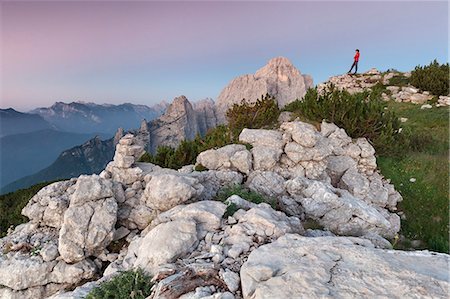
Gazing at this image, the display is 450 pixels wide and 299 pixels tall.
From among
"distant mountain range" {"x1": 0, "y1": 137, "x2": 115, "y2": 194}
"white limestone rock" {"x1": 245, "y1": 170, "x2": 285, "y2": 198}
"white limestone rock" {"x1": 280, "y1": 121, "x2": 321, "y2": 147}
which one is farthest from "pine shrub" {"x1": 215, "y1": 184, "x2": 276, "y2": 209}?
"distant mountain range" {"x1": 0, "y1": 137, "x2": 115, "y2": 194}

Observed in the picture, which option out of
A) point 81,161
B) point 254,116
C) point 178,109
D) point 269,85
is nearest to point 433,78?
point 254,116

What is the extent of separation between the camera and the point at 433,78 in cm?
2658

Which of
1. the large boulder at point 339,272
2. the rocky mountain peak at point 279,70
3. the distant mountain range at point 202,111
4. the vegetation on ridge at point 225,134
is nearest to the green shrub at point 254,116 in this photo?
the vegetation on ridge at point 225,134

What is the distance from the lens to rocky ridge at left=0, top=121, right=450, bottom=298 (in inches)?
196

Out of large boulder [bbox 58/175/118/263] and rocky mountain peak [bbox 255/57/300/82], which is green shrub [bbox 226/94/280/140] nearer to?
large boulder [bbox 58/175/118/263]

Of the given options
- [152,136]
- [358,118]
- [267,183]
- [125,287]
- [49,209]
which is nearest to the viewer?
[125,287]

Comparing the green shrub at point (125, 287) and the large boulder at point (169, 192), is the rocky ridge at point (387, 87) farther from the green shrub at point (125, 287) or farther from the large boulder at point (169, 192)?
the green shrub at point (125, 287)

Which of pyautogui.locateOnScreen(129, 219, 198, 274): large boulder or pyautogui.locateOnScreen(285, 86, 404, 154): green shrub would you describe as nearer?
pyautogui.locateOnScreen(129, 219, 198, 274): large boulder

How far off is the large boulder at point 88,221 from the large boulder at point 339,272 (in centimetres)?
507

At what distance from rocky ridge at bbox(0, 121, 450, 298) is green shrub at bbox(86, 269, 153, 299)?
309mm

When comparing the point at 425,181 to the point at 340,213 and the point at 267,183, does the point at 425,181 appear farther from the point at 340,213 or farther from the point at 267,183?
the point at 267,183

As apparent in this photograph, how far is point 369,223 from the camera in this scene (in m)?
9.82

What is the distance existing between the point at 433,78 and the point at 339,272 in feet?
95.7

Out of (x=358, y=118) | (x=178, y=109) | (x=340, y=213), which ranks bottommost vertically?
(x=340, y=213)
